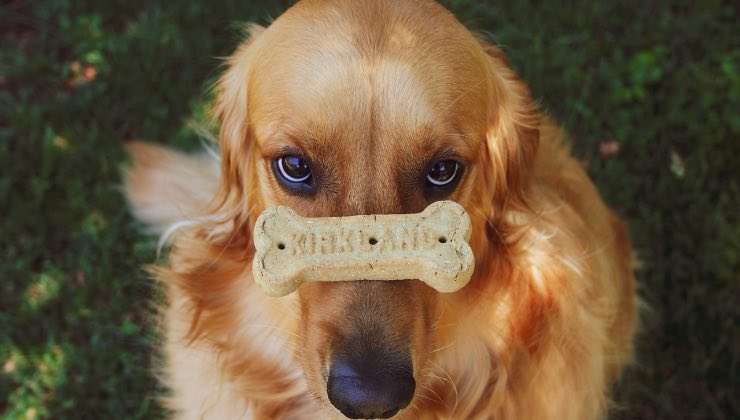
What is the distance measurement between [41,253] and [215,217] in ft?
5.96

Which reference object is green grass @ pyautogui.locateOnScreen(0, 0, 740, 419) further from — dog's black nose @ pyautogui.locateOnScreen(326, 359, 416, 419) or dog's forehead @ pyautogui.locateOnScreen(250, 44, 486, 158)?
dog's black nose @ pyautogui.locateOnScreen(326, 359, 416, 419)

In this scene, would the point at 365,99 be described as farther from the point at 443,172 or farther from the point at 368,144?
the point at 443,172

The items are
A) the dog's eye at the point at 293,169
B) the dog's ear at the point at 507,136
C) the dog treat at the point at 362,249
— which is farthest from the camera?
the dog's ear at the point at 507,136

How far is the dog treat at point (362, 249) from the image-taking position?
2.09m

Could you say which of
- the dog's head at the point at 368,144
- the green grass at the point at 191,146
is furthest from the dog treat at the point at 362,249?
the green grass at the point at 191,146

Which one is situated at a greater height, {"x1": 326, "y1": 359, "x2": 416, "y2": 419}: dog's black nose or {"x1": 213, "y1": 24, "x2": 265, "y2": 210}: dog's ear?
{"x1": 213, "y1": 24, "x2": 265, "y2": 210}: dog's ear

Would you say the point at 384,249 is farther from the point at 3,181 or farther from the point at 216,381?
the point at 3,181

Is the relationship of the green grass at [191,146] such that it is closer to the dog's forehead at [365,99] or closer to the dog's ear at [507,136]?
the dog's ear at [507,136]

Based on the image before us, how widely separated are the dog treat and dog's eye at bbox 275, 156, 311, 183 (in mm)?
280

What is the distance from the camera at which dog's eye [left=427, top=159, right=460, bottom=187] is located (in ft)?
7.88

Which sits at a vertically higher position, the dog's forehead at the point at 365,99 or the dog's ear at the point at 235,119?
the dog's forehead at the point at 365,99

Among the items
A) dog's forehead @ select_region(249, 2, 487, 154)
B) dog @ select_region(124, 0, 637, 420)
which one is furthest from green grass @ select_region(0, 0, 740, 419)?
dog's forehead @ select_region(249, 2, 487, 154)

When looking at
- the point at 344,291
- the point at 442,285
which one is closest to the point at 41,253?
the point at 344,291

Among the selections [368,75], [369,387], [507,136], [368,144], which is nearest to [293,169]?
[368,144]
